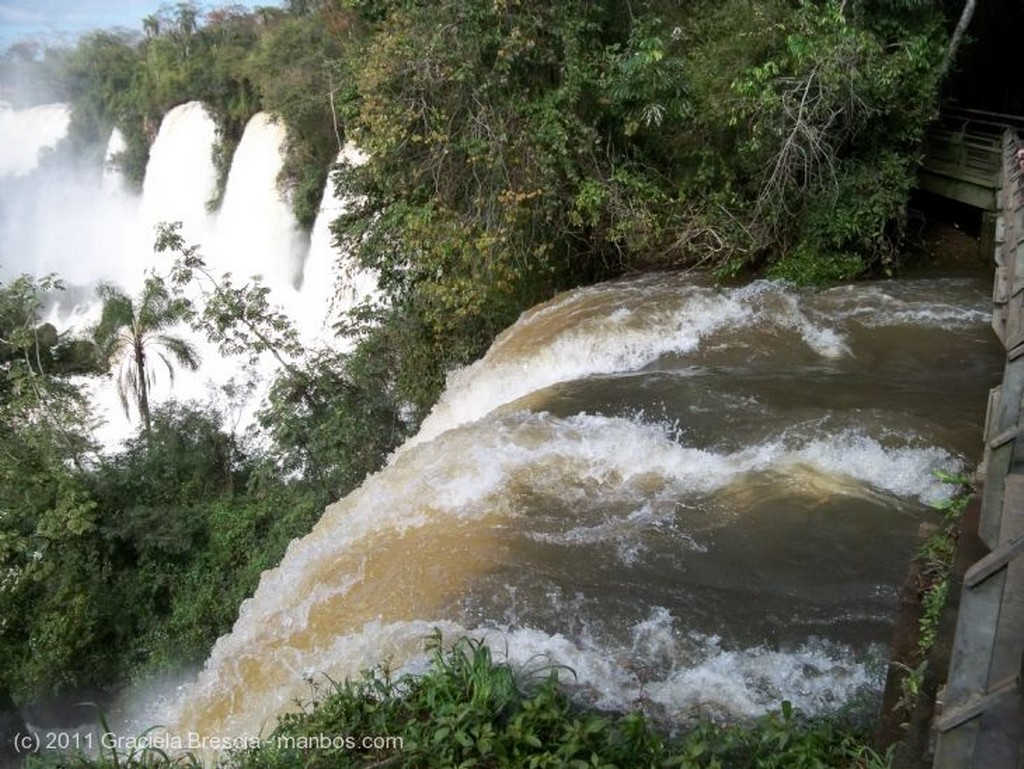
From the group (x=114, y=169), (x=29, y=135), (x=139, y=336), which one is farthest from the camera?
(x=29, y=135)

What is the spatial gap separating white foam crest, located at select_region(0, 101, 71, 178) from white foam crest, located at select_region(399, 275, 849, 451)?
43711 millimetres

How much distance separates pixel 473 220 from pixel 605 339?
286cm

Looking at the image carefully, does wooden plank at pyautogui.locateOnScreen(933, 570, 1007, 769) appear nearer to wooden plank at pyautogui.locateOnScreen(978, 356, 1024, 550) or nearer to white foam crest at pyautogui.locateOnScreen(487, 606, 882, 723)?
wooden plank at pyautogui.locateOnScreen(978, 356, 1024, 550)

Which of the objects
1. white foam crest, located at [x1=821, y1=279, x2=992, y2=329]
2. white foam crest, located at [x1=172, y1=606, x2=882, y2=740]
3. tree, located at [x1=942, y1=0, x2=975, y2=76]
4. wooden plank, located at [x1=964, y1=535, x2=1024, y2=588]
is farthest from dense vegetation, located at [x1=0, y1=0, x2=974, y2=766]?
wooden plank, located at [x1=964, y1=535, x2=1024, y2=588]

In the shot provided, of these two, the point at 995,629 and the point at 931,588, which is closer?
the point at 995,629

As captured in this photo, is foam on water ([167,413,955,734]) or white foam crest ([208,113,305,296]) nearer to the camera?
foam on water ([167,413,955,734])

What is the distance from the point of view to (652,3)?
12117 millimetres

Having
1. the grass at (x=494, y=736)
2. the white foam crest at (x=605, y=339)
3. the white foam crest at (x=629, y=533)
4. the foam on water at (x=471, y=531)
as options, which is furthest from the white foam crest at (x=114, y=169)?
the grass at (x=494, y=736)

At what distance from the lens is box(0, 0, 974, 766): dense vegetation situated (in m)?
10.3

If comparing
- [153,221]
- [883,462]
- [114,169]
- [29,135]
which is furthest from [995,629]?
[29,135]

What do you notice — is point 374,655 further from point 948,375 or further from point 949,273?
point 949,273

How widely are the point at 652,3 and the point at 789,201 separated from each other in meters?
3.95

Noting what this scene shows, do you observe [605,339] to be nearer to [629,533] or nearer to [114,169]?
[629,533]

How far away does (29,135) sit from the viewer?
146 ft
